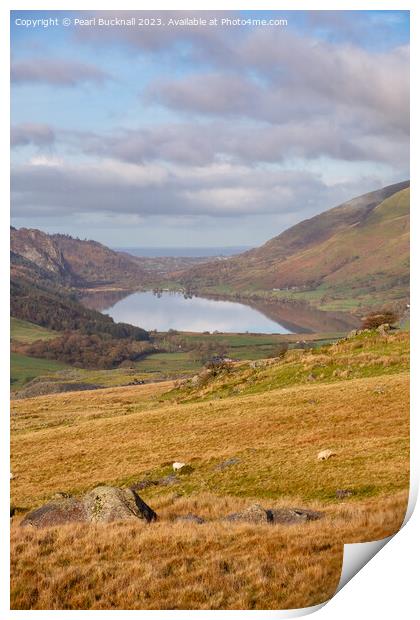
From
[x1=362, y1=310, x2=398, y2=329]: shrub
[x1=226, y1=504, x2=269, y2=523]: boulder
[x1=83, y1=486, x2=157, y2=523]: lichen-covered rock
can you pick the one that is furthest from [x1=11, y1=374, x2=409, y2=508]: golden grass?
[x1=226, y1=504, x2=269, y2=523]: boulder

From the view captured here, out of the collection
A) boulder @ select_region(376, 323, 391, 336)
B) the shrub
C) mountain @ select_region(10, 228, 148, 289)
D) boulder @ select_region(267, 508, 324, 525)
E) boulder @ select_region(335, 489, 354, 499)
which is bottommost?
boulder @ select_region(267, 508, 324, 525)

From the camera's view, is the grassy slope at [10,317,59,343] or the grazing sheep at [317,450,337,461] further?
the grazing sheep at [317,450,337,461]

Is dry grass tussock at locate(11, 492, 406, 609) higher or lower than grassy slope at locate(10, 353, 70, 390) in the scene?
lower

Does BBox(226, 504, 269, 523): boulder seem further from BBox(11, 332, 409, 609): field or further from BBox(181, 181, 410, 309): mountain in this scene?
BBox(181, 181, 410, 309): mountain

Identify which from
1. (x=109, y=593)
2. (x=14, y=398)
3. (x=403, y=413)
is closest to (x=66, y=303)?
(x=14, y=398)

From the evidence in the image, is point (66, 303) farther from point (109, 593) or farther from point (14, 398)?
point (109, 593)

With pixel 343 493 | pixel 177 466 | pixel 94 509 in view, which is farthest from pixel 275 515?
pixel 177 466
